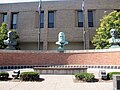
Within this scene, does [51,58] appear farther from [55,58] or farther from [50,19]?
[50,19]

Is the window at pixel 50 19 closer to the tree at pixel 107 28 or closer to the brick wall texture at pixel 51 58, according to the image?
the tree at pixel 107 28

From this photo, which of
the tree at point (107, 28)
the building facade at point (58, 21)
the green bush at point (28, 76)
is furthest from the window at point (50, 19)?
the green bush at point (28, 76)

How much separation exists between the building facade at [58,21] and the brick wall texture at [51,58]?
444 inches

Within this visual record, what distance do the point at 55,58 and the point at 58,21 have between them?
44.6ft

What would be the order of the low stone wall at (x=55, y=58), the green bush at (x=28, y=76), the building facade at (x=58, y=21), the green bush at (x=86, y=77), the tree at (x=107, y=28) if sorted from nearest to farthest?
the green bush at (x=86, y=77)
the green bush at (x=28, y=76)
the low stone wall at (x=55, y=58)
the tree at (x=107, y=28)
the building facade at (x=58, y=21)

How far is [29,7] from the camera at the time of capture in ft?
124

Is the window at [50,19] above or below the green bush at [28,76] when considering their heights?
above

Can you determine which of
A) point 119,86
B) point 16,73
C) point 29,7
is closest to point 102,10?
point 29,7

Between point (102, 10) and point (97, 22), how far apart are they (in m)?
2.58

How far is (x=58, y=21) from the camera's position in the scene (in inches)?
1443

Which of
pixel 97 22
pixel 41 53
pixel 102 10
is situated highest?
pixel 102 10

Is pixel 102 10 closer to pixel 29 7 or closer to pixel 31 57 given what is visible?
pixel 29 7

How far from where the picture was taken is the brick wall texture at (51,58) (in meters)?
22.9

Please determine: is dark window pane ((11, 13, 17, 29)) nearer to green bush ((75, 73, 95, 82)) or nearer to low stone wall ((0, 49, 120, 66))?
low stone wall ((0, 49, 120, 66))
